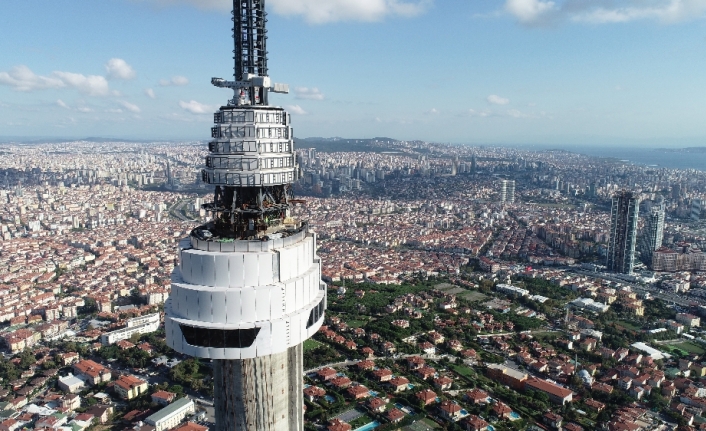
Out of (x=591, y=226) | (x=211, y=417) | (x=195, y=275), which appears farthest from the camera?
(x=591, y=226)

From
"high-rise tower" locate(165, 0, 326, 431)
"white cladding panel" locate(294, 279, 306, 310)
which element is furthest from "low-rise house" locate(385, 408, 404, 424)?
"white cladding panel" locate(294, 279, 306, 310)

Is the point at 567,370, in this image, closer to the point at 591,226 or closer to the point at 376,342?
the point at 376,342

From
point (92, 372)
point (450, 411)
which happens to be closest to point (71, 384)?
point (92, 372)

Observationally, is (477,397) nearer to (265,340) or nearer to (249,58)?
(265,340)

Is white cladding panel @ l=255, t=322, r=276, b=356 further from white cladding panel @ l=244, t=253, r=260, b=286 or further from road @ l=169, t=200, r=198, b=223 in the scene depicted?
road @ l=169, t=200, r=198, b=223

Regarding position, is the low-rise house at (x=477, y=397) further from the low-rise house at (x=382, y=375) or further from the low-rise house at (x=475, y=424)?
the low-rise house at (x=382, y=375)

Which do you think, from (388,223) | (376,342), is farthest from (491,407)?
(388,223)
